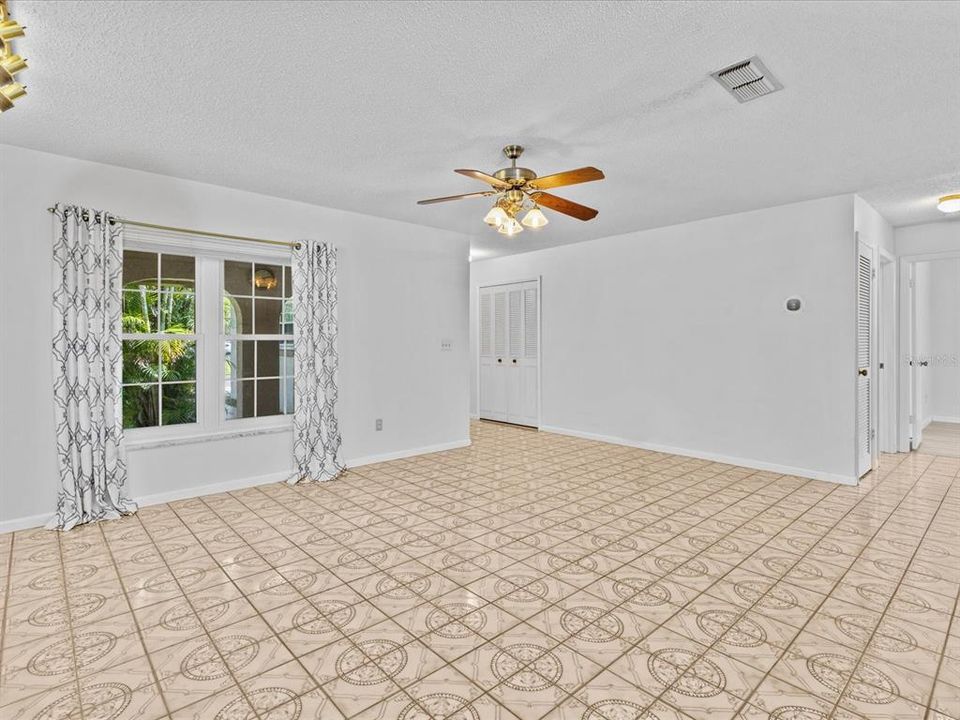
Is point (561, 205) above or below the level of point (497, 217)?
above

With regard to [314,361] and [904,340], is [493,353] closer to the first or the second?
[314,361]

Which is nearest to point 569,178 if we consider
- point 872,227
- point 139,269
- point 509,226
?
point 509,226

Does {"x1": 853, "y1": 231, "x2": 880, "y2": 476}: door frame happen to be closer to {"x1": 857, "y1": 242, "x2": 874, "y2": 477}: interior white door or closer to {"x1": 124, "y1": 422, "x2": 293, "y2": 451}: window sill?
{"x1": 857, "y1": 242, "x2": 874, "y2": 477}: interior white door

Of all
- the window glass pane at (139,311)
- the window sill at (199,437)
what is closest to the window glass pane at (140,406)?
the window sill at (199,437)

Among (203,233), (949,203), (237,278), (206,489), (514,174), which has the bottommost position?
(206,489)

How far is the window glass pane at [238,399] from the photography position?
172 inches

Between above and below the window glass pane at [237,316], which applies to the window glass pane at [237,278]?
above

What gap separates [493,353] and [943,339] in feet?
22.3

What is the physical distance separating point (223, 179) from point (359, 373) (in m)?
2.08

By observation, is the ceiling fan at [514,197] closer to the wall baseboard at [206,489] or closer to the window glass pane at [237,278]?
the window glass pane at [237,278]

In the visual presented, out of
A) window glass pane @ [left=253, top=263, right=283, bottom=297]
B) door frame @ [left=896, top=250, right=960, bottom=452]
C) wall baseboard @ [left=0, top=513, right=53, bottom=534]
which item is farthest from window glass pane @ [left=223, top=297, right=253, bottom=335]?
door frame @ [left=896, top=250, right=960, bottom=452]

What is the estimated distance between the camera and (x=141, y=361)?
3967mm

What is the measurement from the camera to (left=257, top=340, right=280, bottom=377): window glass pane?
4.57m

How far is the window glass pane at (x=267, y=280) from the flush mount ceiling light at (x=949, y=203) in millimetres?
6066
